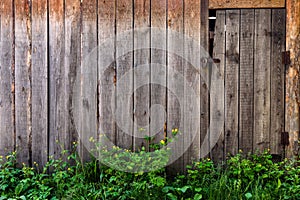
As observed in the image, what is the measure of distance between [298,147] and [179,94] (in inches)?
57.0

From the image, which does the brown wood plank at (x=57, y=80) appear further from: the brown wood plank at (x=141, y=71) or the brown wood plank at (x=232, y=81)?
the brown wood plank at (x=232, y=81)

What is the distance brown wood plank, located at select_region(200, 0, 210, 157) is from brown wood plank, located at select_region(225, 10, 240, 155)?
223 mm

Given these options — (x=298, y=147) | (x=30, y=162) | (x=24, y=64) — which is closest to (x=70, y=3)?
(x=24, y=64)

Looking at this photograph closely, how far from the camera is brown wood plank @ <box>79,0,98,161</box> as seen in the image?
366 cm

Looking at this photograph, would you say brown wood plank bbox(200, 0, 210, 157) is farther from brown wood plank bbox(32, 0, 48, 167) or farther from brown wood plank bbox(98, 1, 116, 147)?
brown wood plank bbox(32, 0, 48, 167)

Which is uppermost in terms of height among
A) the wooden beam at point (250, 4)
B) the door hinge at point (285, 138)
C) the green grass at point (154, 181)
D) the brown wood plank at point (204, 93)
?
the wooden beam at point (250, 4)

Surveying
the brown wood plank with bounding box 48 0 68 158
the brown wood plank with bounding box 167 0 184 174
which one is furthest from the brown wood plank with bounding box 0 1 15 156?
the brown wood plank with bounding box 167 0 184 174

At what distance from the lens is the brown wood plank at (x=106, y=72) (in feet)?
12.0

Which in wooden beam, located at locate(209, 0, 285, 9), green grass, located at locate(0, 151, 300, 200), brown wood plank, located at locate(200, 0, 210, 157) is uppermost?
wooden beam, located at locate(209, 0, 285, 9)

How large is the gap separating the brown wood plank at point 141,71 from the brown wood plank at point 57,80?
84 cm

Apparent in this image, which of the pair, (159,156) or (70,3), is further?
(70,3)

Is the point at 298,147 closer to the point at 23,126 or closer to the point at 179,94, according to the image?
the point at 179,94

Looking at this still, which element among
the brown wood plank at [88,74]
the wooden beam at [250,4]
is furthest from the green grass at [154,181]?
the wooden beam at [250,4]

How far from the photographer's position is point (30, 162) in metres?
3.79
